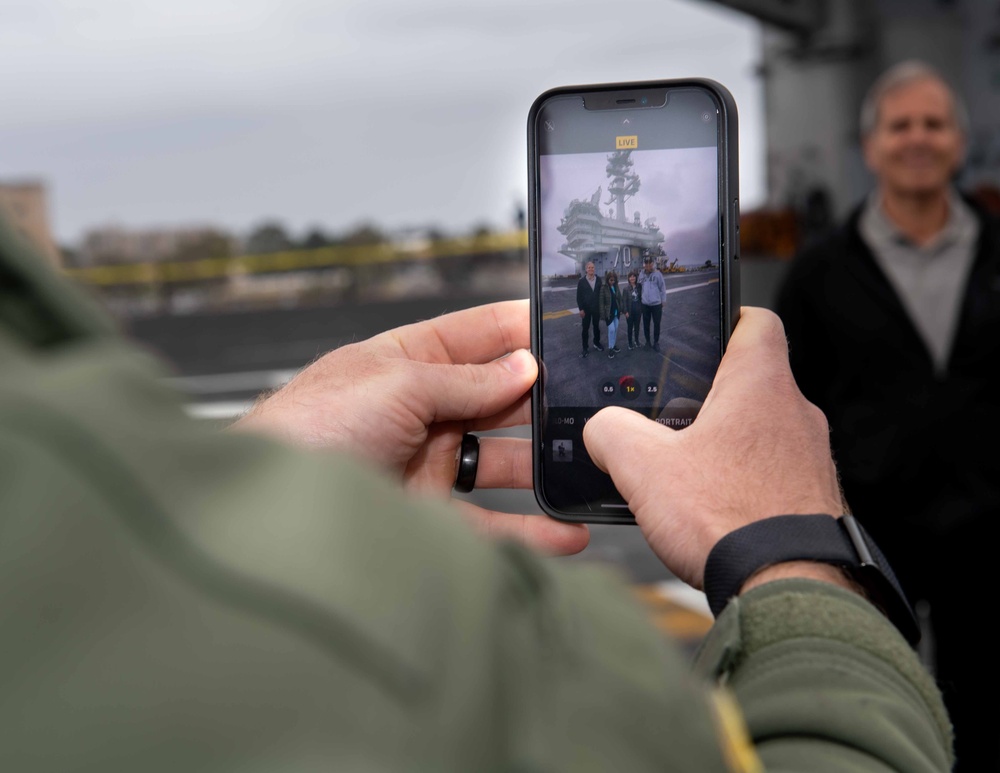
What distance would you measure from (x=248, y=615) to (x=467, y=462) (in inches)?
40.7

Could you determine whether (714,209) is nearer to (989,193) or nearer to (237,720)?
(237,720)

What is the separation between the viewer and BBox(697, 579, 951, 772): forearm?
25.5 inches

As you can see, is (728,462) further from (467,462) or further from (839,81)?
(839,81)

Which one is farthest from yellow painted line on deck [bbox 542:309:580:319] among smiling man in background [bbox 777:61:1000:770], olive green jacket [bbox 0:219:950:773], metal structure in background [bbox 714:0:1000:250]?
metal structure in background [bbox 714:0:1000:250]

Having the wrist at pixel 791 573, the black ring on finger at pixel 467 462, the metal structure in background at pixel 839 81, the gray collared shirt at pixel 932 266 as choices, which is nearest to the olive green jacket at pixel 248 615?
the wrist at pixel 791 573

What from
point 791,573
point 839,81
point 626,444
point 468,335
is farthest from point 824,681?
point 839,81

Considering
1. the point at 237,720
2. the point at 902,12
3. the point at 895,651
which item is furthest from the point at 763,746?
the point at 902,12

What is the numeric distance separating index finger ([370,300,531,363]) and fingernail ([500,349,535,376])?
0.07 metres

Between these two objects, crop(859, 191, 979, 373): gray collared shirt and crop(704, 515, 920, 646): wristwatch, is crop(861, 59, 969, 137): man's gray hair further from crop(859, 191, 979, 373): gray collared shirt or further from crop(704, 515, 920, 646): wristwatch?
crop(704, 515, 920, 646): wristwatch

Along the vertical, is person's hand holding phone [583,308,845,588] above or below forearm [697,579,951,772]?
above

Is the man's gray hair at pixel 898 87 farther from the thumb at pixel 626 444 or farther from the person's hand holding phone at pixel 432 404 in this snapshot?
the thumb at pixel 626 444

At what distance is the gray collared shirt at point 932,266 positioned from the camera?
2.73 metres

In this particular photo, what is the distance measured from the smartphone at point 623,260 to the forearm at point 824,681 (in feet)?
1.40

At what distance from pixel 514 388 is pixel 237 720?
957mm
